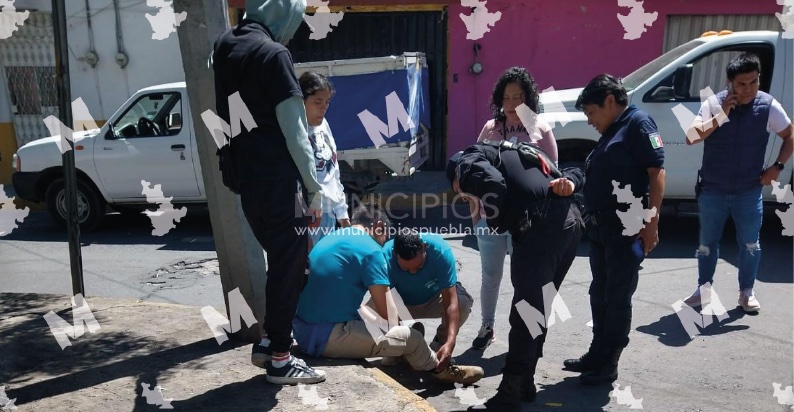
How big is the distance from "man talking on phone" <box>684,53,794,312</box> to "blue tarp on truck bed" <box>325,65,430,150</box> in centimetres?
366

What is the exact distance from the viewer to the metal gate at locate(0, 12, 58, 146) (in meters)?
12.1

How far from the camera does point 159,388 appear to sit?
3408 mm

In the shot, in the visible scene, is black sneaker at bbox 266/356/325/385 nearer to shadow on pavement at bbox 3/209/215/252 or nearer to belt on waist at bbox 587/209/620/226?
belt on waist at bbox 587/209/620/226

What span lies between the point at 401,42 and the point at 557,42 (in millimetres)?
2481

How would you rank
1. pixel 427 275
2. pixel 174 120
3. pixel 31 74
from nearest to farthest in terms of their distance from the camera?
pixel 427 275 < pixel 174 120 < pixel 31 74

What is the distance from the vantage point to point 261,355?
11.6 feet

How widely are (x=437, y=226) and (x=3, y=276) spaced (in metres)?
4.77

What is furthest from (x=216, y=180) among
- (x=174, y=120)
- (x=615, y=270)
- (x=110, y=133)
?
→ (x=110, y=133)

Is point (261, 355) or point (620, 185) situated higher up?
point (620, 185)

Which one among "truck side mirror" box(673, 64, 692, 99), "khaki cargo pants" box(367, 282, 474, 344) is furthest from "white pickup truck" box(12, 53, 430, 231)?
"khaki cargo pants" box(367, 282, 474, 344)

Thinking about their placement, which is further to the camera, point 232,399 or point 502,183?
point 502,183

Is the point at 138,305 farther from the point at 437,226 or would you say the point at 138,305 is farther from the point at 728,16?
the point at 728,16

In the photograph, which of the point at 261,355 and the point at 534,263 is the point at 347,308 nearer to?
the point at 261,355

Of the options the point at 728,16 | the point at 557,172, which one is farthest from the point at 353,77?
the point at 728,16
